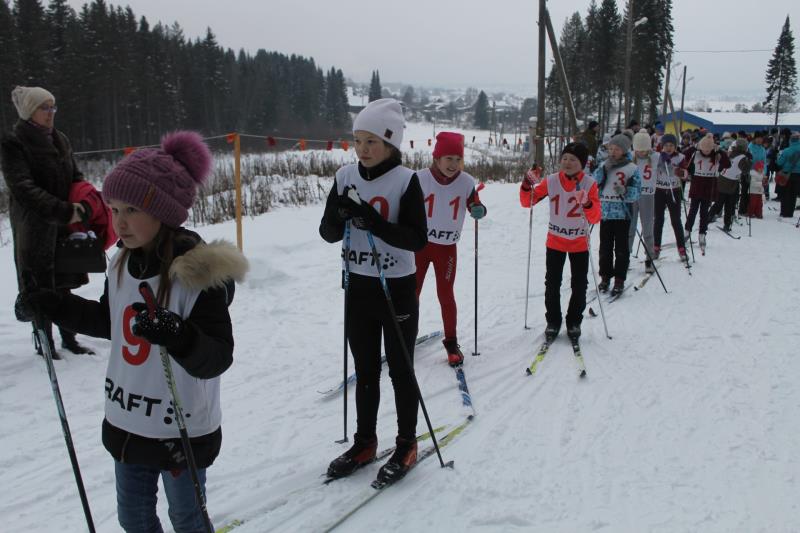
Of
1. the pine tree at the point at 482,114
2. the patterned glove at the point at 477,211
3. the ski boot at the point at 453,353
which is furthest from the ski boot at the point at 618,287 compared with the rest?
the pine tree at the point at 482,114

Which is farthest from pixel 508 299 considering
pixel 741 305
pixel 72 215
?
pixel 72 215

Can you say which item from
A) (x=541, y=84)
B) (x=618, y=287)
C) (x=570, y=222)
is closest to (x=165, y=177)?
(x=570, y=222)

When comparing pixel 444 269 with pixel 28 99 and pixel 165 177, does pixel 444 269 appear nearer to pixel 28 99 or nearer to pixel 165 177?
pixel 165 177

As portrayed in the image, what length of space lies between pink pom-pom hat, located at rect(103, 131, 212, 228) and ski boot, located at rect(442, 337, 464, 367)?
3.27m

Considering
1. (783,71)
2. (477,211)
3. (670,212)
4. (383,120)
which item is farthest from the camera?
(783,71)

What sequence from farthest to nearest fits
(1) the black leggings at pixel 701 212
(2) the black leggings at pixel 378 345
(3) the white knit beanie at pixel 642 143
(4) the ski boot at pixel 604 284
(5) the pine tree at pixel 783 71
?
(5) the pine tree at pixel 783 71, (1) the black leggings at pixel 701 212, (3) the white knit beanie at pixel 642 143, (4) the ski boot at pixel 604 284, (2) the black leggings at pixel 378 345

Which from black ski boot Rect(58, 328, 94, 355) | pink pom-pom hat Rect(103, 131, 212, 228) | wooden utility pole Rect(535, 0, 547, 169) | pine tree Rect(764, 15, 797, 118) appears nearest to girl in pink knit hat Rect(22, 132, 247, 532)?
pink pom-pom hat Rect(103, 131, 212, 228)

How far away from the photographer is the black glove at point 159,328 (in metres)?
1.55

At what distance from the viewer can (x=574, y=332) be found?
5.27 m

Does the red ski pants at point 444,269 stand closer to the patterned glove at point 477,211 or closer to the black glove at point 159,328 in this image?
the patterned glove at point 477,211

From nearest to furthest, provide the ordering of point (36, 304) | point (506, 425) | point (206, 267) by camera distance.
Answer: point (206, 267) → point (36, 304) → point (506, 425)

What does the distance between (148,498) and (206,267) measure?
3.00 ft

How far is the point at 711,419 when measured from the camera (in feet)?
12.3

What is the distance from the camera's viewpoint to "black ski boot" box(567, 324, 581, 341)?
17.2 feet
